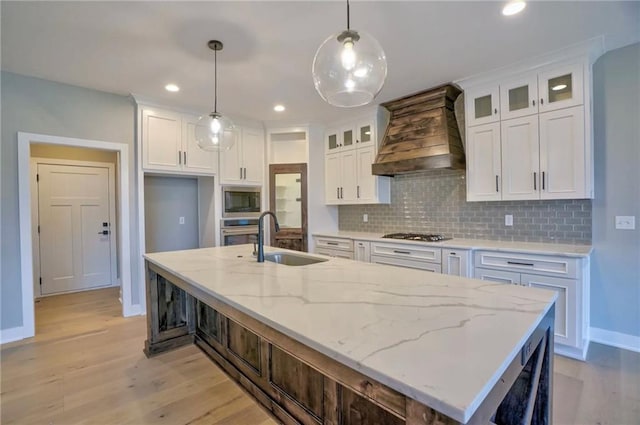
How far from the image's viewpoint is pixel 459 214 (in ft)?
11.9

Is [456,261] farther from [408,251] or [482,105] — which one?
[482,105]

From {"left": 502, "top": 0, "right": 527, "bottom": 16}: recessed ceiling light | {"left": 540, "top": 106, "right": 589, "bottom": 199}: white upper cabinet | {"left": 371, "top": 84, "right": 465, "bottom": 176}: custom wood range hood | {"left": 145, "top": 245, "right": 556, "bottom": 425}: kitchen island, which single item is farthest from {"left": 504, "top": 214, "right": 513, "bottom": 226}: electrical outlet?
{"left": 145, "top": 245, "right": 556, "bottom": 425}: kitchen island

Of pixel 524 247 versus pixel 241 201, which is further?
pixel 241 201

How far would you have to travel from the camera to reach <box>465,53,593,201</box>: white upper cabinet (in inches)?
103

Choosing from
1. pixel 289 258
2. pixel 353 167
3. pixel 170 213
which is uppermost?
pixel 353 167

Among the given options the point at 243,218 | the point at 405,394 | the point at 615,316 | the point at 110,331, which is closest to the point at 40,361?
the point at 110,331

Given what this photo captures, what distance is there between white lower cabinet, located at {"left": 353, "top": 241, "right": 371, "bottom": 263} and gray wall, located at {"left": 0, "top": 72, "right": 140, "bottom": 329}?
3.22 metres

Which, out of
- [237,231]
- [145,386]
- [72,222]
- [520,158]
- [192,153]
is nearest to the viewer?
[145,386]

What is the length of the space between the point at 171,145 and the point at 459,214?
369cm

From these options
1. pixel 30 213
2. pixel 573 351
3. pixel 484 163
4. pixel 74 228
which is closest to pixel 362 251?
pixel 484 163

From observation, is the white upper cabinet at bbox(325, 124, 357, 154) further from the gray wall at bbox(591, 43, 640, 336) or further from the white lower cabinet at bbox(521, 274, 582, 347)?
the white lower cabinet at bbox(521, 274, 582, 347)

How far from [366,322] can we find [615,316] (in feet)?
9.92

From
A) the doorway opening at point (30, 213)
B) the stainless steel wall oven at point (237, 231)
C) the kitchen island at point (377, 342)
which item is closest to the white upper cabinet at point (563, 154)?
the kitchen island at point (377, 342)

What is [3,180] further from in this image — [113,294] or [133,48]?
[113,294]
